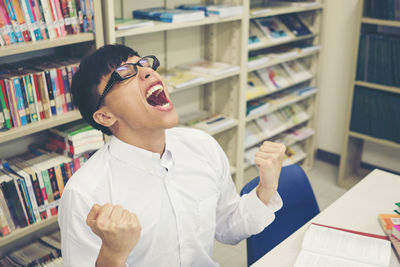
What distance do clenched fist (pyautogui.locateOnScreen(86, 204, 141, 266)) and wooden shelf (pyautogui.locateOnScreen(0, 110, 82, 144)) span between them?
97 centimetres

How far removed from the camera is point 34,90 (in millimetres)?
1882

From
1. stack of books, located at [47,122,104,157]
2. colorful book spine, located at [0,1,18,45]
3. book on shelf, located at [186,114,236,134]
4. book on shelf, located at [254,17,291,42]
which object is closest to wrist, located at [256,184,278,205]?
stack of books, located at [47,122,104,157]

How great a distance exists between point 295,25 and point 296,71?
38cm

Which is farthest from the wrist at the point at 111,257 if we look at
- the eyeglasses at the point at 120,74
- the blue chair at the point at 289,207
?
the blue chair at the point at 289,207

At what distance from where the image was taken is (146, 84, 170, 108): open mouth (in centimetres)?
137

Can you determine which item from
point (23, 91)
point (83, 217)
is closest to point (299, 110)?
point (23, 91)

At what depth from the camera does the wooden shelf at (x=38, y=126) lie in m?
1.80

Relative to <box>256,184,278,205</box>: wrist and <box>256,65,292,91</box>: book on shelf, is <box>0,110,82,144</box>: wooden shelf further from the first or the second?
<box>256,65,292,91</box>: book on shelf

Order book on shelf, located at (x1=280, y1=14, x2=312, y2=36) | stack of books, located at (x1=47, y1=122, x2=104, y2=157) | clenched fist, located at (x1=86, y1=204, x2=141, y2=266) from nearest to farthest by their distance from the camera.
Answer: clenched fist, located at (x1=86, y1=204, x2=141, y2=266), stack of books, located at (x1=47, y1=122, x2=104, y2=157), book on shelf, located at (x1=280, y1=14, x2=312, y2=36)

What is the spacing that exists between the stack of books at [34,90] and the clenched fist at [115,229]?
102 centimetres

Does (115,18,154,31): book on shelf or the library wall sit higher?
(115,18,154,31): book on shelf

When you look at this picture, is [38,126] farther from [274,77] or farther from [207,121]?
[274,77]

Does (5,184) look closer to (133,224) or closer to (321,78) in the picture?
(133,224)

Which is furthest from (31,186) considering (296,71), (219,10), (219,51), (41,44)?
(296,71)
